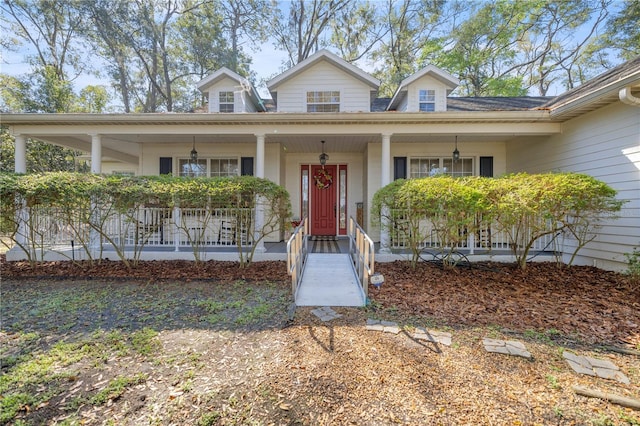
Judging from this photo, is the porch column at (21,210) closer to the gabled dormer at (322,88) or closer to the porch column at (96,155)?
the porch column at (96,155)

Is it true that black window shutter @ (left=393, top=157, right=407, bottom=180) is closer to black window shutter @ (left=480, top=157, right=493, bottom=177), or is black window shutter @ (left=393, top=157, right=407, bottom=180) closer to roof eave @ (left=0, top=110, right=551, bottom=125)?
roof eave @ (left=0, top=110, right=551, bottom=125)

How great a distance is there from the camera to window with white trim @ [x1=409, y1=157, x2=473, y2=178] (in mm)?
8344

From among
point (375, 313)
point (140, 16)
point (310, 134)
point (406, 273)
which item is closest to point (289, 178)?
point (310, 134)

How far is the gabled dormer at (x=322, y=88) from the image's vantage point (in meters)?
8.36

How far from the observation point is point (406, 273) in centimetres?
534

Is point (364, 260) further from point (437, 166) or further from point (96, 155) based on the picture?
point (96, 155)

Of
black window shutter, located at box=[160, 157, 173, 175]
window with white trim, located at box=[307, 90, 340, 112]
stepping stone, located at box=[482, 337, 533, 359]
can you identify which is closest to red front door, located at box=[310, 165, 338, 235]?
window with white trim, located at box=[307, 90, 340, 112]

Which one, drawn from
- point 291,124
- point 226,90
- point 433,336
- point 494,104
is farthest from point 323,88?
point 433,336

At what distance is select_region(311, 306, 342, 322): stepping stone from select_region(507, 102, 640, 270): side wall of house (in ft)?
17.6

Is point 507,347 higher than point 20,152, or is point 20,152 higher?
point 20,152

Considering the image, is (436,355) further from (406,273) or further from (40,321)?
(40,321)

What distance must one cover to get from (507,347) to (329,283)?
2602mm

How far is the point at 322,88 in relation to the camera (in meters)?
8.47

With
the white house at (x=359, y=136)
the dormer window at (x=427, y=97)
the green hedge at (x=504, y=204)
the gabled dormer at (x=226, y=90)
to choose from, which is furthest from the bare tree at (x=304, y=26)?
the green hedge at (x=504, y=204)
